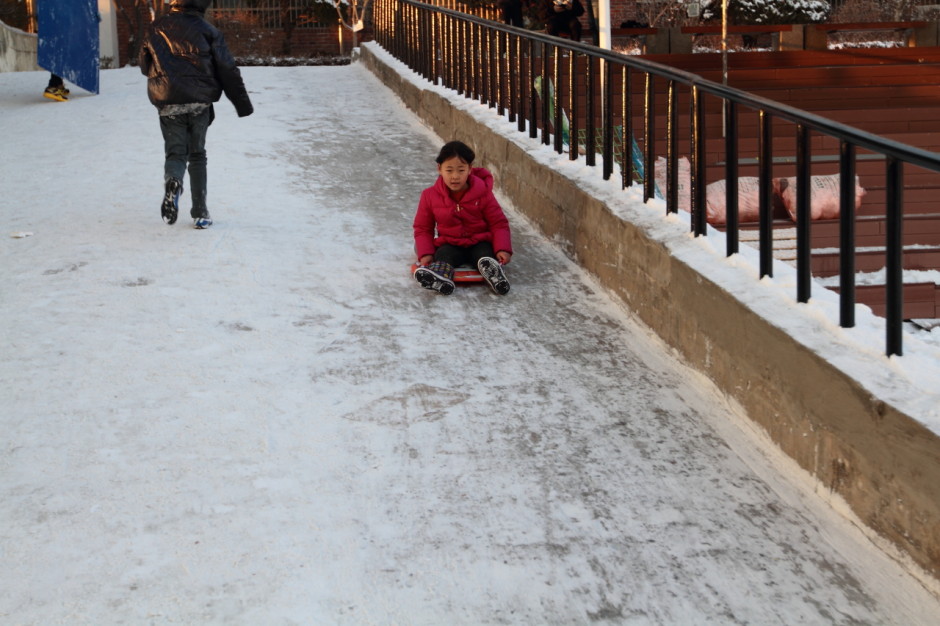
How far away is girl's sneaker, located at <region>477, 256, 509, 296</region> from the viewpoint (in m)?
6.05

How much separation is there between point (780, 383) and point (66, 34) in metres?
11.2

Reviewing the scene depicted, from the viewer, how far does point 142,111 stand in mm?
12422

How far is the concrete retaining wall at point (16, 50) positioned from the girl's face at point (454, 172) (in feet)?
56.5

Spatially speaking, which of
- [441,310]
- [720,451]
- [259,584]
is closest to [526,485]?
[720,451]

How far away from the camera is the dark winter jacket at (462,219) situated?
6.24m

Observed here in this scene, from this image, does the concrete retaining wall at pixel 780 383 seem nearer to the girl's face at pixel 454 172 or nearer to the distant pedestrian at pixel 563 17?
the girl's face at pixel 454 172

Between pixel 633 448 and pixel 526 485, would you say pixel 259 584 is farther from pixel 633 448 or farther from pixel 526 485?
pixel 633 448

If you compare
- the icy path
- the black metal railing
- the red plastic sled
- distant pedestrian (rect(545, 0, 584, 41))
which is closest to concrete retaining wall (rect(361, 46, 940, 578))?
the icy path

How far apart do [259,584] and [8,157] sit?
7657 millimetres

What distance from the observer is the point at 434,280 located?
6.03 m

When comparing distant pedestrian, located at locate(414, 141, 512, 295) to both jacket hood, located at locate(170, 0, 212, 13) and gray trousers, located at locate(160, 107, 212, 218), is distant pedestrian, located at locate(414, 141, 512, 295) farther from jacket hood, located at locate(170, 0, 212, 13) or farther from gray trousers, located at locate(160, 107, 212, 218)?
jacket hood, located at locate(170, 0, 212, 13)

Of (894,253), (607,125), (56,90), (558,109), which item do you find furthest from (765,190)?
(56,90)

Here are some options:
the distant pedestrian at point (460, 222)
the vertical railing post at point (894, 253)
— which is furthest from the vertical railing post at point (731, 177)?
the distant pedestrian at point (460, 222)

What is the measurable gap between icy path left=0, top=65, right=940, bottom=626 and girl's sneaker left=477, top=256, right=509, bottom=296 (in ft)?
0.21
